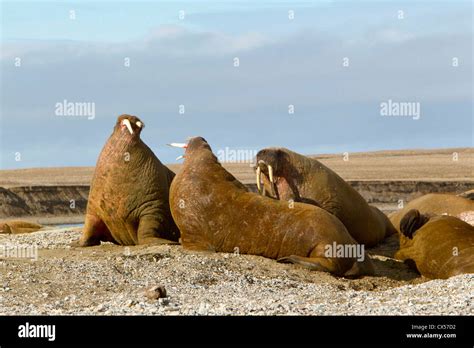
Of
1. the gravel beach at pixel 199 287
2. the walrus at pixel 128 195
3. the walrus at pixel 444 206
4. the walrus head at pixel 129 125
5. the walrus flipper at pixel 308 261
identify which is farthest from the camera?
the walrus at pixel 444 206

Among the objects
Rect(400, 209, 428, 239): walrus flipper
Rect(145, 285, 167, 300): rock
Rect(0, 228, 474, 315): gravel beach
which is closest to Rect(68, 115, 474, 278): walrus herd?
Rect(400, 209, 428, 239): walrus flipper

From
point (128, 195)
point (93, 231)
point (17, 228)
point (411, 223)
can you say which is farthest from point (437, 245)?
point (17, 228)

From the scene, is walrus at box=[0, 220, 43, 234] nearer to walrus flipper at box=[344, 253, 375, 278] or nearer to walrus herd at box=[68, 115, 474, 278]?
walrus herd at box=[68, 115, 474, 278]

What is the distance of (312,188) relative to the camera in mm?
13680

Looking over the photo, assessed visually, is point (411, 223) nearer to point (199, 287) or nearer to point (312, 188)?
point (312, 188)

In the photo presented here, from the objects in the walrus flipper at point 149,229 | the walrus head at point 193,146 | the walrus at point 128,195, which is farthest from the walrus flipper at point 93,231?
the walrus head at point 193,146

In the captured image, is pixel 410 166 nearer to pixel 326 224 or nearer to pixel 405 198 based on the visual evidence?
pixel 405 198

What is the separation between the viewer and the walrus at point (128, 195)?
13078 millimetres

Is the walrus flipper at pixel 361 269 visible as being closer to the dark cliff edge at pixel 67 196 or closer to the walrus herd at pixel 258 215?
the walrus herd at pixel 258 215

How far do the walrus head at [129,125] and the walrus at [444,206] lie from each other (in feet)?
14.5

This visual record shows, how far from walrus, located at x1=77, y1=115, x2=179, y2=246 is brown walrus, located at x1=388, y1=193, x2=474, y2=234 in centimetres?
408

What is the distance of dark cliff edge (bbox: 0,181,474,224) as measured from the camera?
1416 inches
